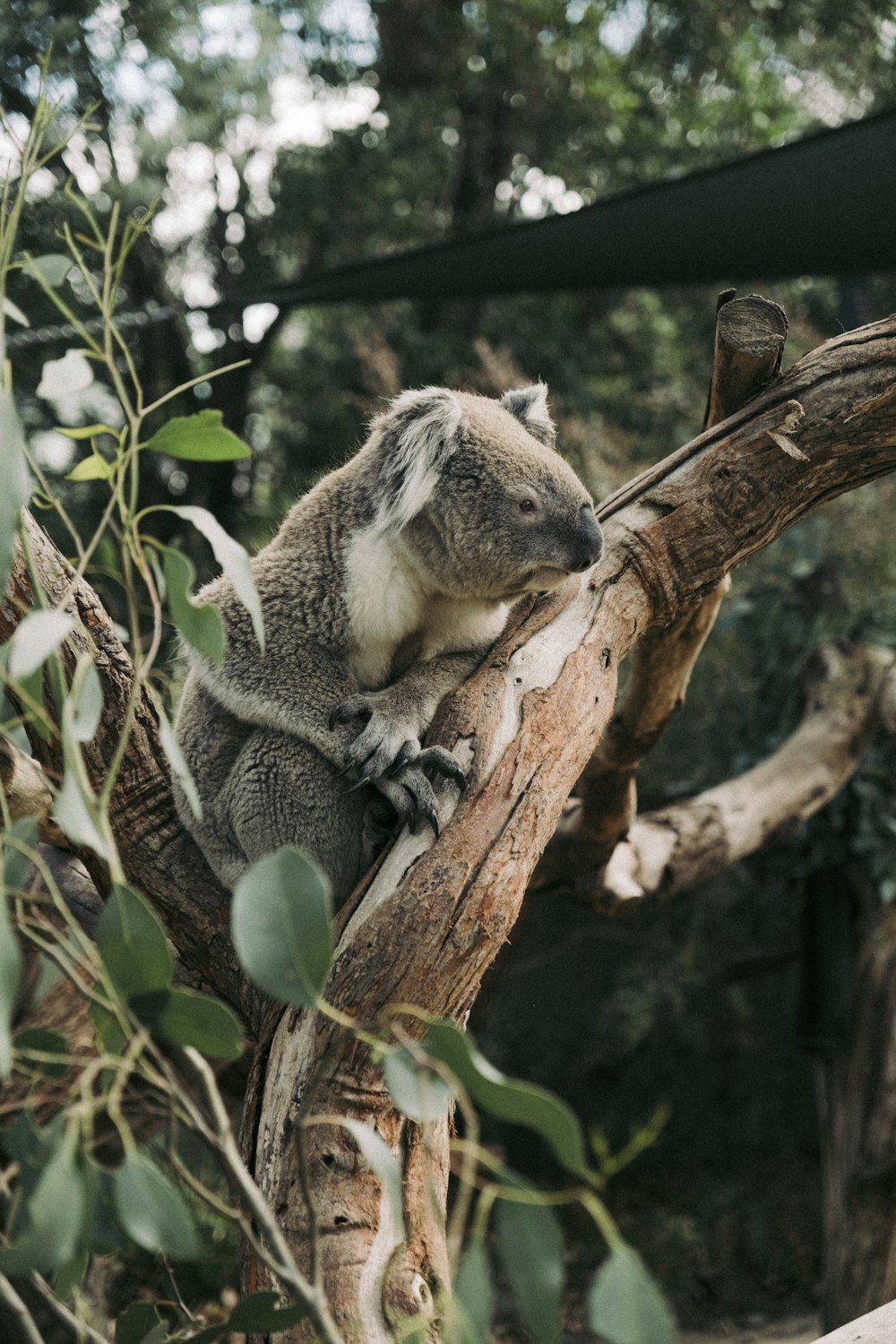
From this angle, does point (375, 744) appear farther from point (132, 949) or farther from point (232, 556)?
point (132, 949)

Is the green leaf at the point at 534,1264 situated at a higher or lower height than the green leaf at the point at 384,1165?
lower

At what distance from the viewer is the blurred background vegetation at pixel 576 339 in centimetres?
478

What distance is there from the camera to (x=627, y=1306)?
0.66m

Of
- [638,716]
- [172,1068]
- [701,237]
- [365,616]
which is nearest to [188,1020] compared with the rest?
[172,1068]

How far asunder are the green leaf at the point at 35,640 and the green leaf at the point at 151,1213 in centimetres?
31

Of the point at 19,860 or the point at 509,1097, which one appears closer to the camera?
the point at 509,1097

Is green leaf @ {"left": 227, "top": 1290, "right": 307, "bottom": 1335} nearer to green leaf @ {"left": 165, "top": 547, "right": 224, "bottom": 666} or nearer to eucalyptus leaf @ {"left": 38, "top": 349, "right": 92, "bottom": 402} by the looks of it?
green leaf @ {"left": 165, "top": 547, "right": 224, "bottom": 666}

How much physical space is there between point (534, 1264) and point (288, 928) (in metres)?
0.25

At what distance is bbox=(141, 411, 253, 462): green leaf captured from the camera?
962mm

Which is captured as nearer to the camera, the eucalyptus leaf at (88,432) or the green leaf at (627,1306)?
the green leaf at (627,1306)

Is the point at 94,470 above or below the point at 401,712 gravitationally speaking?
above

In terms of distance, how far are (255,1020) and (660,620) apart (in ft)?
3.38

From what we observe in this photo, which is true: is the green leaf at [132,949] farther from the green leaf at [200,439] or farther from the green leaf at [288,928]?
the green leaf at [200,439]

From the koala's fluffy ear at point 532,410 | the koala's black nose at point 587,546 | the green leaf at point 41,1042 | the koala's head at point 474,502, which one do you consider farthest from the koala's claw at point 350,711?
the green leaf at point 41,1042
